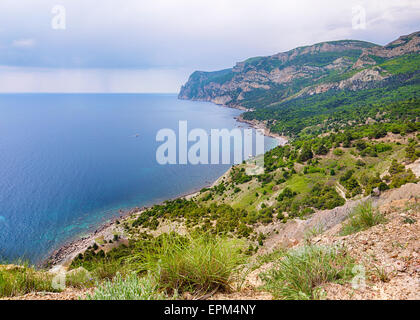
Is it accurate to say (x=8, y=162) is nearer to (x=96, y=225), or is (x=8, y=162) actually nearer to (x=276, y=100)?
(x=96, y=225)

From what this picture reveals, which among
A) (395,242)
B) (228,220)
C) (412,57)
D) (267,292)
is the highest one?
(412,57)

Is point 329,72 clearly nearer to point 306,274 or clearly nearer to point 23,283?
point 306,274

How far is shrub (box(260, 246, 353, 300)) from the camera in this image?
97.3 inches

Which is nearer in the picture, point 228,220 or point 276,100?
point 228,220

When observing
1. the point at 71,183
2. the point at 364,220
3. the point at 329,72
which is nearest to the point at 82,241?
the point at 71,183

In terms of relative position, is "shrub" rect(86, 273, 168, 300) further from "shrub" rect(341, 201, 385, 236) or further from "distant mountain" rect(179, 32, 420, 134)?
"distant mountain" rect(179, 32, 420, 134)

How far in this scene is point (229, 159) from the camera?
60.8 metres

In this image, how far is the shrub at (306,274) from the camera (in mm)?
2471

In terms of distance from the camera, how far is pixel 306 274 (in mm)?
2545

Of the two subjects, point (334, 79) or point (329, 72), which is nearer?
point (334, 79)

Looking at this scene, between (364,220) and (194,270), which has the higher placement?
(194,270)

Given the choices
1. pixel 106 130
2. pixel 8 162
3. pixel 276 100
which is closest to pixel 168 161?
pixel 8 162

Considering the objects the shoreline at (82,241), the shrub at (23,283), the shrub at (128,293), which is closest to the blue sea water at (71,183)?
the shoreline at (82,241)
